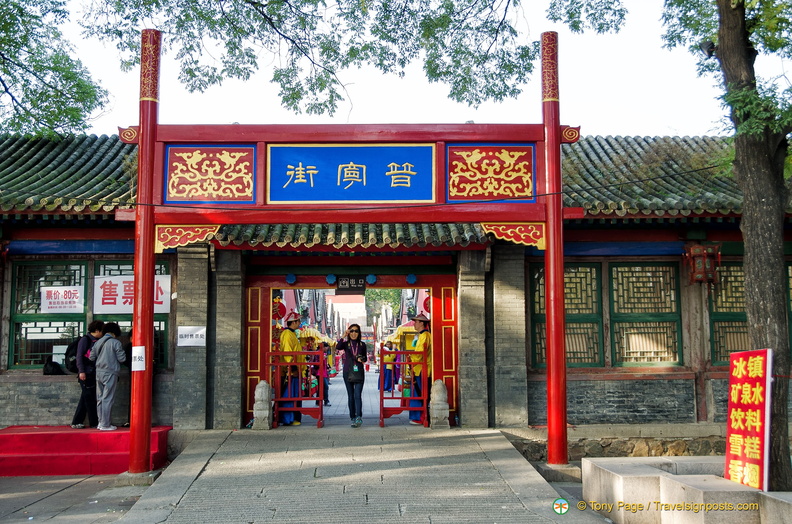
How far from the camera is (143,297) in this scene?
814cm

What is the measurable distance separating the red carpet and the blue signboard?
3958 mm

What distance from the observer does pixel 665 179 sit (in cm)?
1110

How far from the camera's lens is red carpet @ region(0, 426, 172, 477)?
9.11 metres

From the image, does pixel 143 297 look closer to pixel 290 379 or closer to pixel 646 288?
pixel 290 379

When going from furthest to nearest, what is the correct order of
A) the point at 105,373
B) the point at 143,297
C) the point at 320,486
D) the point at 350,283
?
the point at 350,283 < the point at 105,373 < the point at 143,297 < the point at 320,486

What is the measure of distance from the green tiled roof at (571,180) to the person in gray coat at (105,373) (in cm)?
183

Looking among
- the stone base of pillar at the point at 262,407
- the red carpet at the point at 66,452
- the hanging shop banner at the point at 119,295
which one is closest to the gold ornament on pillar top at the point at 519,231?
the stone base of pillar at the point at 262,407

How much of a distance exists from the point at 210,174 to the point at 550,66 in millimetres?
4165

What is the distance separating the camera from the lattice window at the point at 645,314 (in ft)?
34.9

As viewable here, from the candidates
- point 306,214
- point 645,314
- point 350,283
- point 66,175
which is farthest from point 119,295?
point 645,314

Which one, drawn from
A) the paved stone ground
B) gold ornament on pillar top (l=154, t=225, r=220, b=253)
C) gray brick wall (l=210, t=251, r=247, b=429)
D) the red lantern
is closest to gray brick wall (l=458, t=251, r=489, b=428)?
the paved stone ground

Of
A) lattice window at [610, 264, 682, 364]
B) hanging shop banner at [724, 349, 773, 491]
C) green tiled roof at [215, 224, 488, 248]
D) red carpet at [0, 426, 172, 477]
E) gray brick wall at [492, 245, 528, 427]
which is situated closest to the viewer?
hanging shop banner at [724, 349, 773, 491]

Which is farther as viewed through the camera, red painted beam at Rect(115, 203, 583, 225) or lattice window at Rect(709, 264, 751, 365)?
lattice window at Rect(709, 264, 751, 365)

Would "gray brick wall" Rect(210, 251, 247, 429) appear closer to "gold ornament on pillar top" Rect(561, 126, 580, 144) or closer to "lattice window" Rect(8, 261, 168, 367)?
"lattice window" Rect(8, 261, 168, 367)
